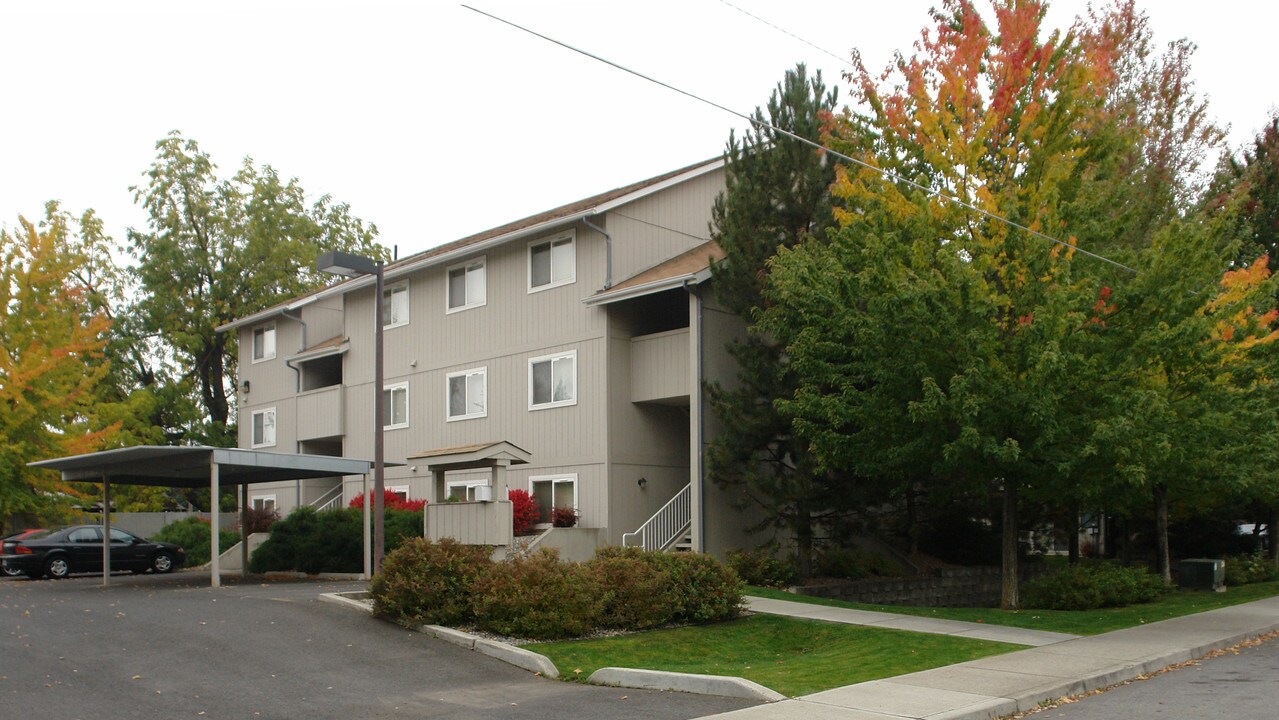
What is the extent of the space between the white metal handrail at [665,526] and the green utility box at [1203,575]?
1196 cm

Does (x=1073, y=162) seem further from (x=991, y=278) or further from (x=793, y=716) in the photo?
(x=793, y=716)

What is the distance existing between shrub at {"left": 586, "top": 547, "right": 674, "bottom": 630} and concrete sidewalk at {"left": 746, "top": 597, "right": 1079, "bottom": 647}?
2.31 m

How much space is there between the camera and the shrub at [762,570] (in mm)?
22531

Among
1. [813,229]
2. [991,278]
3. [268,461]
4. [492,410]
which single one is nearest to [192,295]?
[492,410]

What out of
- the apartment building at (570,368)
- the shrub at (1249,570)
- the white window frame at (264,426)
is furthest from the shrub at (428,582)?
the white window frame at (264,426)

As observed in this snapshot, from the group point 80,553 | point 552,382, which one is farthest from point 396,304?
point 80,553

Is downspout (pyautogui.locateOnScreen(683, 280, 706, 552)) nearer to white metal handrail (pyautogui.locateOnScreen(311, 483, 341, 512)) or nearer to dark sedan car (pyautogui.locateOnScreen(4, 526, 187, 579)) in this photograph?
white metal handrail (pyautogui.locateOnScreen(311, 483, 341, 512))

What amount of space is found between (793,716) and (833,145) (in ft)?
44.2

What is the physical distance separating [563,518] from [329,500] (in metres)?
11.9

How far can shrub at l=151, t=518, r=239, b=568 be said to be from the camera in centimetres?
3344

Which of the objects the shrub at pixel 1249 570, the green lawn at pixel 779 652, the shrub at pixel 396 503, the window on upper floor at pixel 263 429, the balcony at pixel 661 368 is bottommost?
the shrub at pixel 1249 570

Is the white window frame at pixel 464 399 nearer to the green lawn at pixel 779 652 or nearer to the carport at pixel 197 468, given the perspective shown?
the carport at pixel 197 468

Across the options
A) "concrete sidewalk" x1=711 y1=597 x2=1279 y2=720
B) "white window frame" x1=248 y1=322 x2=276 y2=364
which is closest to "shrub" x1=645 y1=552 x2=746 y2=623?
"concrete sidewalk" x1=711 y1=597 x2=1279 y2=720

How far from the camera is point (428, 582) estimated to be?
16.0 m
